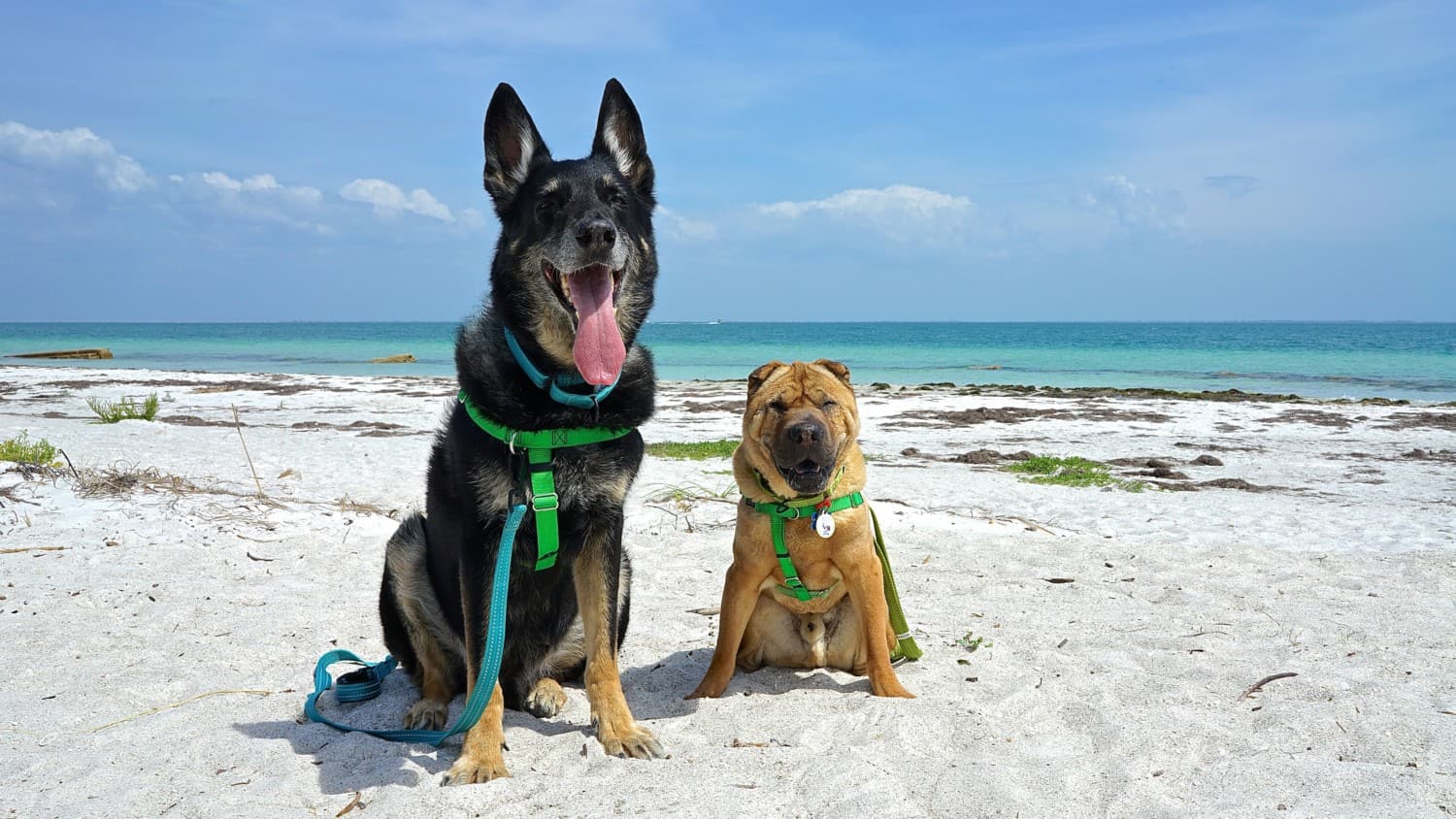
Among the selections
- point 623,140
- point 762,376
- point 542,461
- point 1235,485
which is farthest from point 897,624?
point 1235,485

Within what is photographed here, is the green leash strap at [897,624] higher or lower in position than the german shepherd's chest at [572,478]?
lower

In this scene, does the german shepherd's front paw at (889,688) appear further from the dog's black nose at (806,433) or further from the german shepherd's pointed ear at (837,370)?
the german shepherd's pointed ear at (837,370)

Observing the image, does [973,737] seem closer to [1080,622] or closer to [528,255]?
[1080,622]

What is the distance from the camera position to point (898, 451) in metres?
14.4

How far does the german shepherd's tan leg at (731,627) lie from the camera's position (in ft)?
14.7

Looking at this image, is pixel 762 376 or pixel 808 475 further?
pixel 762 376

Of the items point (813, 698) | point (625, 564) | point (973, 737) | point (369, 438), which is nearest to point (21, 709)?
point (625, 564)

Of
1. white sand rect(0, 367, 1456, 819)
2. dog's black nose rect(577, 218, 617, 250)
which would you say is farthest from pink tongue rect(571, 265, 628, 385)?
white sand rect(0, 367, 1456, 819)

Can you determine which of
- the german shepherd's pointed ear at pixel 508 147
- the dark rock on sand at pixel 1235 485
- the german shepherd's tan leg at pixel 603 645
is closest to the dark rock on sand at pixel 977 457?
the dark rock on sand at pixel 1235 485

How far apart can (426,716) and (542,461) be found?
1388 millimetres

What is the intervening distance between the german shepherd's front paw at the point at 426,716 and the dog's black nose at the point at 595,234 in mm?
2208

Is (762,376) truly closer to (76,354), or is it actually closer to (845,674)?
(845,674)

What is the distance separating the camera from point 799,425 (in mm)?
4137

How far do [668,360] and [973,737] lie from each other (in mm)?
45705
